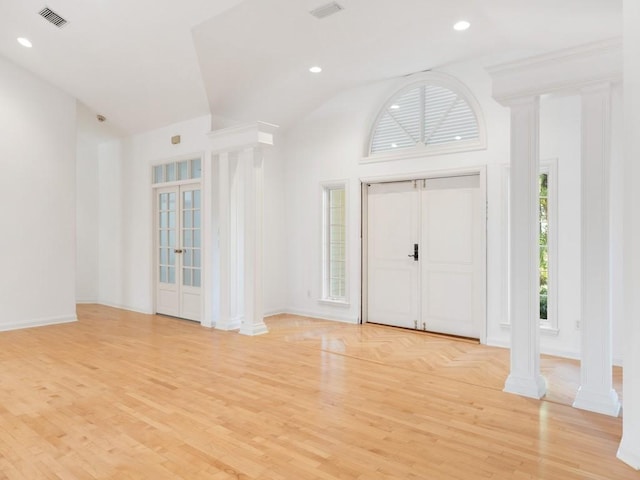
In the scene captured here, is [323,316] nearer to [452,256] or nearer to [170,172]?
[452,256]

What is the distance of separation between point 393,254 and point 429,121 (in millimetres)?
1820

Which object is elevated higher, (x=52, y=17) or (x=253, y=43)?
(x=52, y=17)

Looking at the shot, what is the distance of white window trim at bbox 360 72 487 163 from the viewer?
17.3 ft

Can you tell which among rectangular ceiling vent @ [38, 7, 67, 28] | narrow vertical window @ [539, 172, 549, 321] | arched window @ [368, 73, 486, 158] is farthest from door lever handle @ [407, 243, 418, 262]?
rectangular ceiling vent @ [38, 7, 67, 28]

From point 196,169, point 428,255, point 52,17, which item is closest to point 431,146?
point 428,255

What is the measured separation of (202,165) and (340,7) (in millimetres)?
2911

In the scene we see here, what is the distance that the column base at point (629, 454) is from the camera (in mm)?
2477

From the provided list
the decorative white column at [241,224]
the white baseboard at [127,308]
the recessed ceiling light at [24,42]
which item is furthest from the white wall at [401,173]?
the recessed ceiling light at [24,42]

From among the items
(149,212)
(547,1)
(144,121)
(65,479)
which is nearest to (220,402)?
(65,479)

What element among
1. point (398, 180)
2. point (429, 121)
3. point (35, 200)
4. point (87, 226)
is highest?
point (429, 121)

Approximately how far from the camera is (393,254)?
6.16 metres

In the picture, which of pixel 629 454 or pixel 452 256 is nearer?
pixel 629 454

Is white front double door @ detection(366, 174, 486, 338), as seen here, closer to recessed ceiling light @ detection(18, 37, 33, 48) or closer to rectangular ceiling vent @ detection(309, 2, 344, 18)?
rectangular ceiling vent @ detection(309, 2, 344, 18)

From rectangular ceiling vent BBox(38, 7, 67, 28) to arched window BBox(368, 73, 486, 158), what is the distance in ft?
13.0
